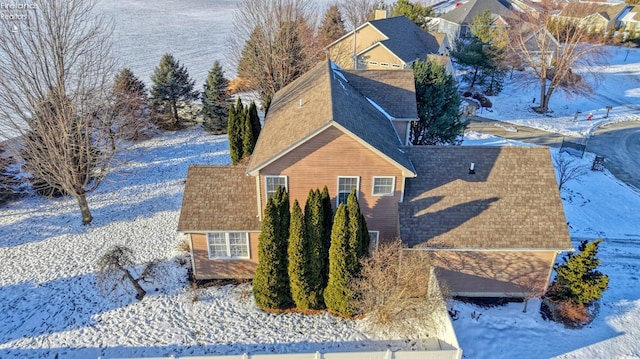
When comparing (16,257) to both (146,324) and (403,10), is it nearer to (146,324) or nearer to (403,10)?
(146,324)

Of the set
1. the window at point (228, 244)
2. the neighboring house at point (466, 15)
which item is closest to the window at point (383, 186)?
the window at point (228, 244)

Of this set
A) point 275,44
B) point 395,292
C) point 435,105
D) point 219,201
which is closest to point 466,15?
point 275,44

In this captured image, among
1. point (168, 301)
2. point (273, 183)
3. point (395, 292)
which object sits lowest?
point (168, 301)

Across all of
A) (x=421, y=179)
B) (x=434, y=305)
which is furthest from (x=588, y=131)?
(x=434, y=305)

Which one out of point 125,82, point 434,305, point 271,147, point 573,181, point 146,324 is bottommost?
point 146,324

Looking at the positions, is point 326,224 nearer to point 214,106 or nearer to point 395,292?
point 395,292

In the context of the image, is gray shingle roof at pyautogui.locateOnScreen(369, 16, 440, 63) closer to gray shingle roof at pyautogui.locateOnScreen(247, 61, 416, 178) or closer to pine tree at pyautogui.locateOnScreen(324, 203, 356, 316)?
gray shingle roof at pyautogui.locateOnScreen(247, 61, 416, 178)
